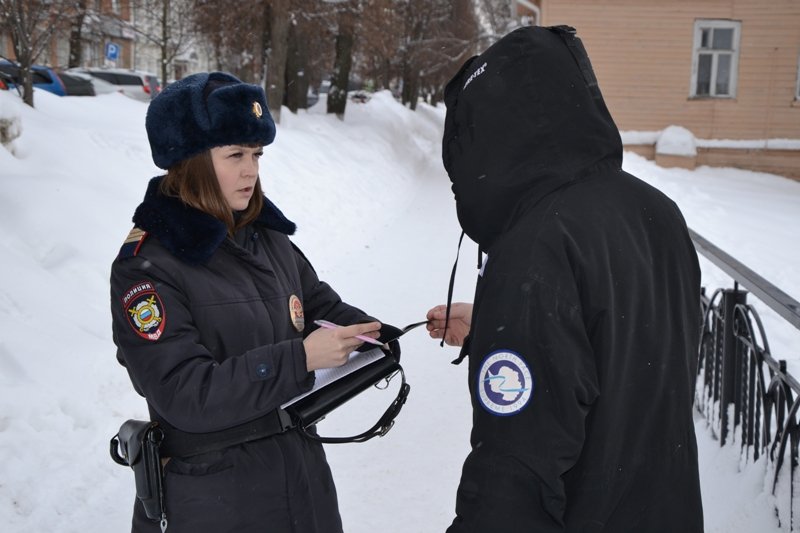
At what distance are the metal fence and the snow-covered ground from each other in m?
0.14

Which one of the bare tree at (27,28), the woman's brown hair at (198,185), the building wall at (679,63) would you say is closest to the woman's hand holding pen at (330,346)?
the woman's brown hair at (198,185)

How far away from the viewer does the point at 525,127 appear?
160 cm

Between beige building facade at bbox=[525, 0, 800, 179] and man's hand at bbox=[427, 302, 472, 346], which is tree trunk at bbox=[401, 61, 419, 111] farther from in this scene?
man's hand at bbox=[427, 302, 472, 346]

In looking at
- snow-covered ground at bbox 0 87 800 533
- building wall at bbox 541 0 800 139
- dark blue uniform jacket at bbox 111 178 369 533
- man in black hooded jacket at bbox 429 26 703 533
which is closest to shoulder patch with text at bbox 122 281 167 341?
dark blue uniform jacket at bbox 111 178 369 533

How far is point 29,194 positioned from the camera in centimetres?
680

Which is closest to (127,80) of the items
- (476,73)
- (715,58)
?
(715,58)

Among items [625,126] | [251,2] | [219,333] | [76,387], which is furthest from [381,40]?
[219,333]

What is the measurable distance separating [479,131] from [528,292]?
1.31ft

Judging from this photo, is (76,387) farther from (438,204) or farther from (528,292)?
(438,204)

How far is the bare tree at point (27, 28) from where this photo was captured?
10.1m

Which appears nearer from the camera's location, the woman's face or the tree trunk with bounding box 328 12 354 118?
the woman's face

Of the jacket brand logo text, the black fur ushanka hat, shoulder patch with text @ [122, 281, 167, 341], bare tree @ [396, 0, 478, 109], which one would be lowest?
shoulder patch with text @ [122, 281, 167, 341]

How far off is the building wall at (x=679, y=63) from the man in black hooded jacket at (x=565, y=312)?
18958mm

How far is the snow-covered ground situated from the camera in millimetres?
3998
